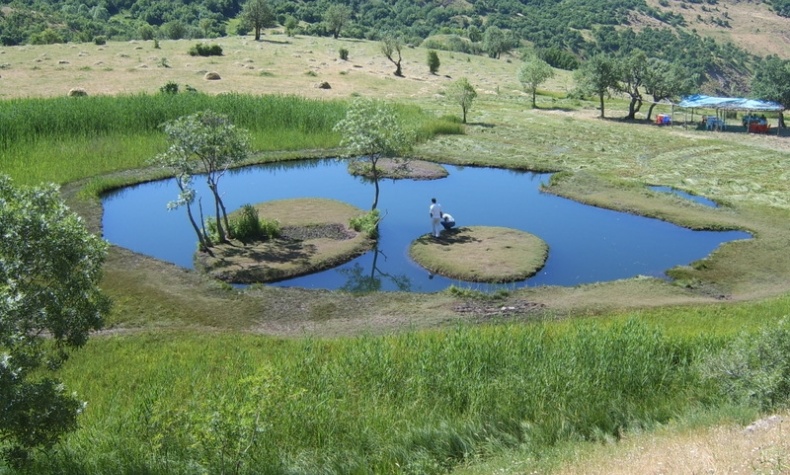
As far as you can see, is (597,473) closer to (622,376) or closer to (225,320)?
(622,376)

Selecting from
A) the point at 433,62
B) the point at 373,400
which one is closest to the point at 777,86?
the point at 433,62

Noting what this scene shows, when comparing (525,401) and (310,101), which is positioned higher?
(310,101)

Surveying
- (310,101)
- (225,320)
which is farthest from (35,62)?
(225,320)

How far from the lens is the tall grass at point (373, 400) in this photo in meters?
12.9

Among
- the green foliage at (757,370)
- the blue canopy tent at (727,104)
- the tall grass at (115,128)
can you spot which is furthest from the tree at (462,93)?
the green foliage at (757,370)

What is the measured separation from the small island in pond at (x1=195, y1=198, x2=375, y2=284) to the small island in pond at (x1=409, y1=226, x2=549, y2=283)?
9.11 feet

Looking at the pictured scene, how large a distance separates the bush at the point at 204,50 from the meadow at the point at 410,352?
32.2 metres

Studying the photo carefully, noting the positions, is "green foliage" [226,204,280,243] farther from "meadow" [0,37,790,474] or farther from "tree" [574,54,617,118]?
"tree" [574,54,617,118]

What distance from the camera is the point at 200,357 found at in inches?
771

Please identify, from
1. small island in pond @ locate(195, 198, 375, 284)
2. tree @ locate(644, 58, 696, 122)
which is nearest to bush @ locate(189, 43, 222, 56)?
tree @ locate(644, 58, 696, 122)

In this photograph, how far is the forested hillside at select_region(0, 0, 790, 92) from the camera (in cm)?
10619

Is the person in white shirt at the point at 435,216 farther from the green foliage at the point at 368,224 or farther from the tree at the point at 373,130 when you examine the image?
the tree at the point at 373,130

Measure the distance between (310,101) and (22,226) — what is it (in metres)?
47.9

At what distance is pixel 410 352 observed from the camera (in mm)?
17859
